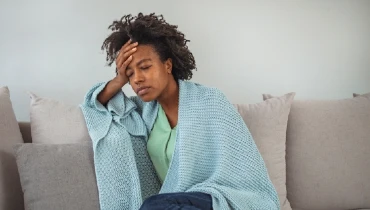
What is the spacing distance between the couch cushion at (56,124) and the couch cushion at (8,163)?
0.07 metres

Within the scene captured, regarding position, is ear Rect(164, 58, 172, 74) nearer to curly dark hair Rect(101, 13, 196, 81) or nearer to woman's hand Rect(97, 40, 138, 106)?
curly dark hair Rect(101, 13, 196, 81)

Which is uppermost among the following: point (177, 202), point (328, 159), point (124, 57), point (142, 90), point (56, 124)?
point (124, 57)

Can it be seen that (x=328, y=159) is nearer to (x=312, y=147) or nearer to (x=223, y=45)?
(x=312, y=147)

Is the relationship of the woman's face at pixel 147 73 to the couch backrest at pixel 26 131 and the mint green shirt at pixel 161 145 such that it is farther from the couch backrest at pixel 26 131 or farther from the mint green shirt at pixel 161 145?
the couch backrest at pixel 26 131

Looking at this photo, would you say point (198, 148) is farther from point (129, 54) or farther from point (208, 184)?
point (129, 54)

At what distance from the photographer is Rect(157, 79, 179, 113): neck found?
1.70 m

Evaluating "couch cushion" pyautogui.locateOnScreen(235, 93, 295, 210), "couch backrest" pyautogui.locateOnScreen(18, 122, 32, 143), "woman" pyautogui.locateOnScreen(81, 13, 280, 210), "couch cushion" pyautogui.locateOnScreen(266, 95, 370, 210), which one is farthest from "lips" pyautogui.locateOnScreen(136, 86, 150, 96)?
"couch cushion" pyautogui.locateOnScreen(266, 95, 370, 210)

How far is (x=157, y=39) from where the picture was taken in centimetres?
165

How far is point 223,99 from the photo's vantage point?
5.39 feet

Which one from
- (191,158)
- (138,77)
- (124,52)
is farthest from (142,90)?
(191,158)

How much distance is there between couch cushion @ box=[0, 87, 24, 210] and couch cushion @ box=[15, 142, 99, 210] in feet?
0.26

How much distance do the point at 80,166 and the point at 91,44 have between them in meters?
0.74

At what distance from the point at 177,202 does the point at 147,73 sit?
520mm

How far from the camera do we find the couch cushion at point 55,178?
4.75ft
